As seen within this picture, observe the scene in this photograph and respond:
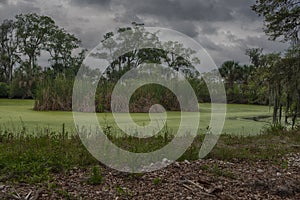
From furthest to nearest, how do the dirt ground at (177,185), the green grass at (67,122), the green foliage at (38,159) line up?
the green grass at (67,122)
the green foliage at (38,159)
the dirt ground at (177,185)

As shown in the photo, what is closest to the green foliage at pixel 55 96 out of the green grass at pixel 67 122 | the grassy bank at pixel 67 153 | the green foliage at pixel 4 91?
the green grass at pixel 67 122

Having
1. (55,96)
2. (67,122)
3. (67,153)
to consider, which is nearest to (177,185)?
(67,153)

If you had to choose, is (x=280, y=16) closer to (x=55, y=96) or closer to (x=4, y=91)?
→ (x=55, y=96)

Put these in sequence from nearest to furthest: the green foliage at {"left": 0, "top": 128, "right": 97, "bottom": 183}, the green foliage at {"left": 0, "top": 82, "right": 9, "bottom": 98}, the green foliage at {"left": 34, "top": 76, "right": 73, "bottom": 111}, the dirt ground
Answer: the dirt ground
the green foliage at {"left": 0, "top": 128, "right": 97, "bottom": 183}
the green foliage at {"left": 34, "top": 76, "right": 73, "bottom": 111}
the green foliage at {"left": 0, "top": 82, "right": 9, "bottom": 98}

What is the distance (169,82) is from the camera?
11.8 m

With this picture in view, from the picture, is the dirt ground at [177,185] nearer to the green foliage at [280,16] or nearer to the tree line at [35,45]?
the green foliage at [280,16]

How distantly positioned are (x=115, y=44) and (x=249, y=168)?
659 inches

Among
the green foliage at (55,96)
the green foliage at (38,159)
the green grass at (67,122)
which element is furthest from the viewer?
the green foliage at (55,96)

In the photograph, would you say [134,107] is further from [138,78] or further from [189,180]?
[189,180]

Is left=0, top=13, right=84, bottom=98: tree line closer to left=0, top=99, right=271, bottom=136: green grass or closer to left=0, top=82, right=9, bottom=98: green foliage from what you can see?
left=0, top=82, right=9, bottom=98: green foliage

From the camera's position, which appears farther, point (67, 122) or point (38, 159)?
point (67, 122)

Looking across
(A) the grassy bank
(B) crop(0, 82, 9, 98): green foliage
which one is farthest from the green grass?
(B) crop(0, 82, 9, 98): green foliage

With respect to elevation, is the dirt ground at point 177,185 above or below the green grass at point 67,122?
below

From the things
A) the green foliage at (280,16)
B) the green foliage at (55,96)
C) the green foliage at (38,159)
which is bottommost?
the green foliage at (38,159)
